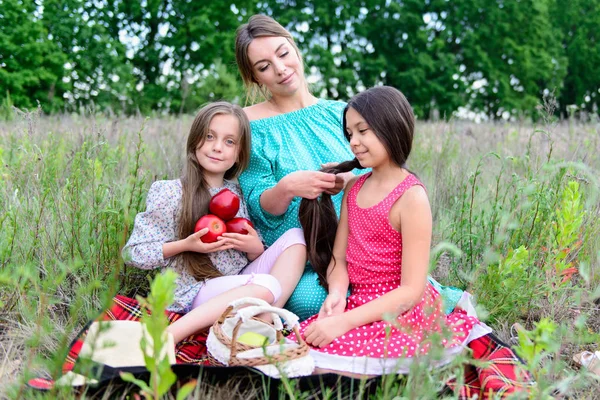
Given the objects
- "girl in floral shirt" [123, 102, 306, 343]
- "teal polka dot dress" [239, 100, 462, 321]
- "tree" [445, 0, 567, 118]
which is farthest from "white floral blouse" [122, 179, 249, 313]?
"tree" [445, 0, 567, 118]

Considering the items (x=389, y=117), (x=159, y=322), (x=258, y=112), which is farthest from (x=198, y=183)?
(x=159, y=322)

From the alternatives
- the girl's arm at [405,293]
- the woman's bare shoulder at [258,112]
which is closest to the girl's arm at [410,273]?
the girl's arm at [405,293]

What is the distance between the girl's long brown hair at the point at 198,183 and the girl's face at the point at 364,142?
2.45 feet

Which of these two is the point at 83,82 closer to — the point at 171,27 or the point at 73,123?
the point at 171,27

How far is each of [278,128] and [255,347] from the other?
60.9 inches

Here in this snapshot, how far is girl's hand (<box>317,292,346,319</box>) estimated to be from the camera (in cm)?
254

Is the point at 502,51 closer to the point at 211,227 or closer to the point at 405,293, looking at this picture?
the point at 211,227

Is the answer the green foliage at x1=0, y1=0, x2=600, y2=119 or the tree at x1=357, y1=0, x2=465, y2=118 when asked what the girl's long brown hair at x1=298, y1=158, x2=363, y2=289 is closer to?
the green foliage at x1=0, y1=0, x2=600, y2=119

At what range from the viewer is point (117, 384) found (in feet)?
6.52

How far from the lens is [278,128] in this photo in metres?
3.45

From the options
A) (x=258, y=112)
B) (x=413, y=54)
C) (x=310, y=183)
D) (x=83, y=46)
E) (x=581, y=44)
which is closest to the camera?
(x=310, y=183)

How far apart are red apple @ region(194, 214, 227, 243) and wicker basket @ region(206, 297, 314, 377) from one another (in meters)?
0.51

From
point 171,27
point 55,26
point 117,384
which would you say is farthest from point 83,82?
point 117,384

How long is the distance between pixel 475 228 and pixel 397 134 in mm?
1062
